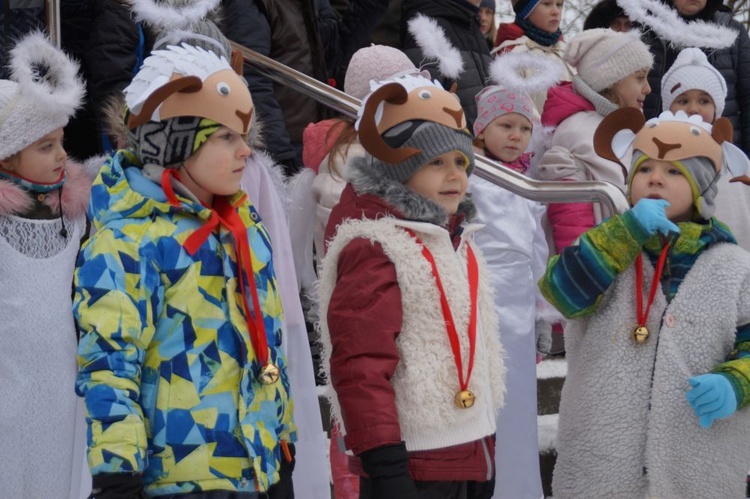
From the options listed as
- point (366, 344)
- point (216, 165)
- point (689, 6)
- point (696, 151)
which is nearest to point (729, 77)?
point (689, 6)

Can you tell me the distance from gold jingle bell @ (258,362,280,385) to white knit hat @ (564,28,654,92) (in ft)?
10.2

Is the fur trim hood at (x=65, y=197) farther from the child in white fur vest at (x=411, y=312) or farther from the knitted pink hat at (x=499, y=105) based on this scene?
the knitted pink hat at (x=499, y=105)

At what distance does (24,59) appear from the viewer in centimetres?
398

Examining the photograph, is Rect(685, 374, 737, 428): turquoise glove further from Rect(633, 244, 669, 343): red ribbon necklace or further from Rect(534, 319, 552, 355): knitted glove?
Rect(534, 319, 552, 355): knitted glove

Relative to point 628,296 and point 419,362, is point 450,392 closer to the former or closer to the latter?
point 419,362

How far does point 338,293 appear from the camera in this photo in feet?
10.5

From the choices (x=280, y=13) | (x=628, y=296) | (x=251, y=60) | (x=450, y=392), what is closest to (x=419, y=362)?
(x=450, y=392)

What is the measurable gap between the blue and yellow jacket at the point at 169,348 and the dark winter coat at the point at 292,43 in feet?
6.59

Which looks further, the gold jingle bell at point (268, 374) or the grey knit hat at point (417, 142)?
the grey knit hat at point (417, 142)

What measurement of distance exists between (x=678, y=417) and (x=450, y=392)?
0.83 metres

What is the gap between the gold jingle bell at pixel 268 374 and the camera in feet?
9.80

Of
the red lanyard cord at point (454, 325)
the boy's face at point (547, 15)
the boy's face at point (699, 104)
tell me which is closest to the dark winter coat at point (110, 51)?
the red lanyard cord at point (454, 325)

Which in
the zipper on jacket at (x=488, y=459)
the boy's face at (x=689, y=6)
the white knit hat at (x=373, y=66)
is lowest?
the zipper on jacket at (x=488, y=459)

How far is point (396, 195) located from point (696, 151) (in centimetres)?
110
